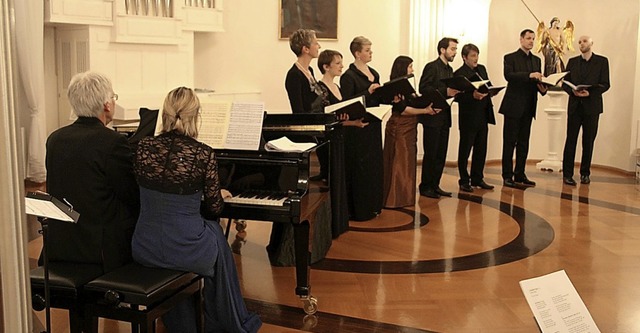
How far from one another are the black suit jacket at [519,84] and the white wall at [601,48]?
6.95 feet

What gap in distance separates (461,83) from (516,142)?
1.67 metres

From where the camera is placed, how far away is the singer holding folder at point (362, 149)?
6.70m

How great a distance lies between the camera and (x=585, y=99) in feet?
29.7

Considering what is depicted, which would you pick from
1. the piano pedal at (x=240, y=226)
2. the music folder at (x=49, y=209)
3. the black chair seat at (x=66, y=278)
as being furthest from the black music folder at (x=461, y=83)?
the music folder at (x=49, y=209)

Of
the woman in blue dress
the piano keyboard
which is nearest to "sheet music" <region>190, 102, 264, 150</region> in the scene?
the piano keyboard

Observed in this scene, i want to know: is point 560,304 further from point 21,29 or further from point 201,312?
point 21,29

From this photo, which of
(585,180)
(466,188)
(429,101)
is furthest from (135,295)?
(585,180)

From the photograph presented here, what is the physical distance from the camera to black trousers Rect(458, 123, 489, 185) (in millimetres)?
8500

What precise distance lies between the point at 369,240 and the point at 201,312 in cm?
276

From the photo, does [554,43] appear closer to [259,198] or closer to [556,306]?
[259,198]

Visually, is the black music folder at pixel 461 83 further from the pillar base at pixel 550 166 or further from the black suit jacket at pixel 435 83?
the pillar base at pixel 550 166

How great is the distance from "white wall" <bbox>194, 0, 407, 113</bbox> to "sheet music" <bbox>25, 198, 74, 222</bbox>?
7461 millimetres

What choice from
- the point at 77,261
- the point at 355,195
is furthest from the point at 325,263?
the point at 77,261

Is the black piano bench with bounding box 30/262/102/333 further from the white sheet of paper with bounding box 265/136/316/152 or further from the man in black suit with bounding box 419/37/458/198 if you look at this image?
the man in black suit with bounding box 419/37/458/198
